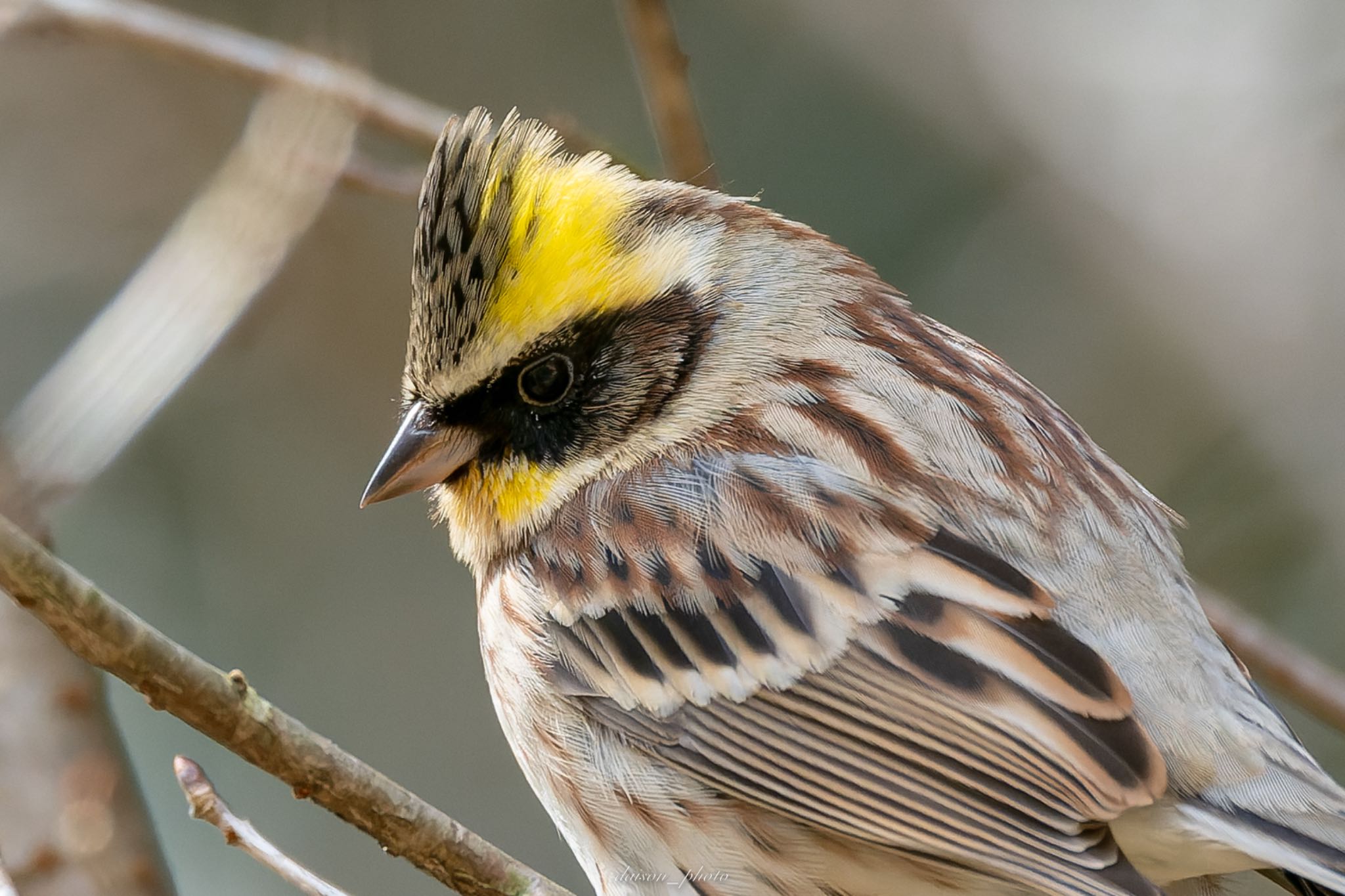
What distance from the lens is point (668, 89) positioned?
448 cm

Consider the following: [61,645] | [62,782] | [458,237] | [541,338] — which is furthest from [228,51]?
[62,782]

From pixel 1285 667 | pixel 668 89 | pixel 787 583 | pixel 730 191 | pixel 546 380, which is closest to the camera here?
pixel 787 583

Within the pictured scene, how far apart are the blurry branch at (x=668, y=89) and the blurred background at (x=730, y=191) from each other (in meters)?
1.67

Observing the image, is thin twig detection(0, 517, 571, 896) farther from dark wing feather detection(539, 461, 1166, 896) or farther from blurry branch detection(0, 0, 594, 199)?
blurry branch detection(0, 0, 594, 199)

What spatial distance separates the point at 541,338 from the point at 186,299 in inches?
A: 33.8

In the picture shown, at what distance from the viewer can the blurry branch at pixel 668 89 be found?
4441mm

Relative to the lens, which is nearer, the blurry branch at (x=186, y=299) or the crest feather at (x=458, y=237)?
the blurry branch at (x=186, y=299)

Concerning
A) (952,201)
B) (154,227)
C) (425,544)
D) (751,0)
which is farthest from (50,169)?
(952,201)

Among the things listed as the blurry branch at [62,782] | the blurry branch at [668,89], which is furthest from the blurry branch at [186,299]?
the blurry branch at [668,89]

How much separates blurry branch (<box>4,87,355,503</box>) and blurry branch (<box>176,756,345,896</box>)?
0.60m

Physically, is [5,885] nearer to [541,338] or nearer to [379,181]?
[541,338]

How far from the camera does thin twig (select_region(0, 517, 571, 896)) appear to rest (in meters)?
2.46

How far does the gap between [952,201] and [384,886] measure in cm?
480

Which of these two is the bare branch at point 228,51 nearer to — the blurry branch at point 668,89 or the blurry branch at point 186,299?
the blurry branch at point 186,299
